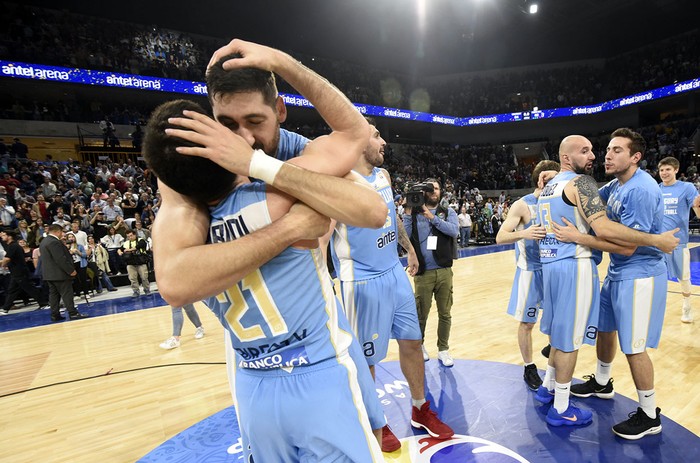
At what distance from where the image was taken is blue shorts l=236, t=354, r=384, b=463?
1196mm

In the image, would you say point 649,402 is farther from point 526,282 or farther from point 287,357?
point 287,357

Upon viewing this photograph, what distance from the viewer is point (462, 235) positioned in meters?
15.6

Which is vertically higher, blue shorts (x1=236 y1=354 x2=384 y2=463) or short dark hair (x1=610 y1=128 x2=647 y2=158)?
short dark hair (x1=610 y1=128 x2=647 y2=158)

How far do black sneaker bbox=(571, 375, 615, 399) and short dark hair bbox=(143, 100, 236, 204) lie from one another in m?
3.79

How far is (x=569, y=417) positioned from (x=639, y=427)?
453 millimetres

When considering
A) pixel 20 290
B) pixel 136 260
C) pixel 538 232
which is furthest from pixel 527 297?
pixel 20 290

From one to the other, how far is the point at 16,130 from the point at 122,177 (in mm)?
6018

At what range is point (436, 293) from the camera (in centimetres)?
444

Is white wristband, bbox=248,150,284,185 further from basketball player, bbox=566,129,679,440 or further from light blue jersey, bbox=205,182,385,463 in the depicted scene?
basketball player, bbox=566,129,679,440

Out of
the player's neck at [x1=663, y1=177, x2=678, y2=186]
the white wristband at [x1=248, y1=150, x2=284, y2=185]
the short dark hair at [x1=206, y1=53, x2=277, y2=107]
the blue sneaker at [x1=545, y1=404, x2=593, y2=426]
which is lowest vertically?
the blue sneaker at [x1=545, y1=404, x2=593, y2=426]

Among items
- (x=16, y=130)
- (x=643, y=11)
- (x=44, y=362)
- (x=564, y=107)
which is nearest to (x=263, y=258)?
(x=44, y=362)

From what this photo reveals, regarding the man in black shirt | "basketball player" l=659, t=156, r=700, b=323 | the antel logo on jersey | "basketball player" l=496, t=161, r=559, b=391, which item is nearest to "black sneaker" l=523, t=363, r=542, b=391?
"basketball player" l=496, t=161, r=559, b=391

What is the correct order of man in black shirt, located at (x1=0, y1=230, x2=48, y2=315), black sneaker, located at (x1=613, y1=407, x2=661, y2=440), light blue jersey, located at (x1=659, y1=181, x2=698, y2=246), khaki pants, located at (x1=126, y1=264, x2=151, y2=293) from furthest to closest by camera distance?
khaki pants, located at (x1=126, y1=264, x2=151, y2=293) < man in black shirt, located at (x1=0, y1=230, x2=48, y2=315) < light blue jersey, located at (x1=659, y1=181, x2=698, y2=246) < black sneaker, located at (x1=613, y1=407, x2=661, y2=440)

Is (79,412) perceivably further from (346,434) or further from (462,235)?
(462,235)
